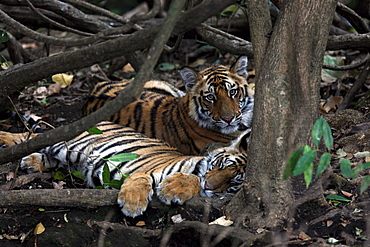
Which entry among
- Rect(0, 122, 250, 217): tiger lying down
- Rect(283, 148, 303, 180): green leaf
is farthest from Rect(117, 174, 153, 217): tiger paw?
Rect(283, 148, 303, 180): green leaf

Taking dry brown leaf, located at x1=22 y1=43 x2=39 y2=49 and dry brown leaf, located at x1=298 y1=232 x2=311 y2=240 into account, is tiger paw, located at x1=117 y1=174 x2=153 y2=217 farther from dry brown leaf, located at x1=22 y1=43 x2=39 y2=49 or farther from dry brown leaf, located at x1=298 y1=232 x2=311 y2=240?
dry brown leaf, located at x1=22 y1=43 x2=39 y2=49

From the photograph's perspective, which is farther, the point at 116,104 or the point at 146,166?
the point at 146,166

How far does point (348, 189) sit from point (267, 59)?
0.83m

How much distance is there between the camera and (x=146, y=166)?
317cm

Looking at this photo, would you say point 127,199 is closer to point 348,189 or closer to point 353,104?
point 348,189

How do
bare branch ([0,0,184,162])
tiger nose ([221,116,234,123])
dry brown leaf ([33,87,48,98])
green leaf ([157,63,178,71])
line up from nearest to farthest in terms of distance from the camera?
bare branch ([0,0,184,162]) < tiger nose ([221,116,234,123]) < dry brown leaf ([33,87,48,98]) < green leaf ([157,63,178,71])

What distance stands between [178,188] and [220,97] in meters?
1.36

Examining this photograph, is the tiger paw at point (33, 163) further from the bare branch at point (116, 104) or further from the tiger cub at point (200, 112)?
the bare branch at point (116, 104)

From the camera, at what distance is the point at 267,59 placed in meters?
2.23

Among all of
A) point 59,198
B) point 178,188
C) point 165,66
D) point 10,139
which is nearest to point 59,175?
point 10,139

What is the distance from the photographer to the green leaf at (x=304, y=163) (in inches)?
68.1

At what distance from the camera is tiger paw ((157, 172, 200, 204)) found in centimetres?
263

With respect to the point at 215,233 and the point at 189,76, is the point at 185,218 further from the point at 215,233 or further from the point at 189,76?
the point at 189,76

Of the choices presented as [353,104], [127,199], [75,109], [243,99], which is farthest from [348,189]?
[75,109]
